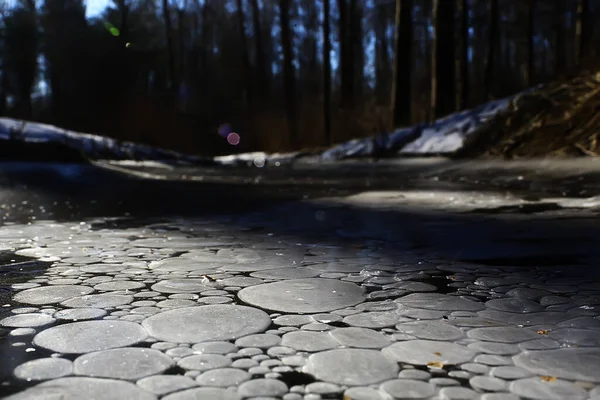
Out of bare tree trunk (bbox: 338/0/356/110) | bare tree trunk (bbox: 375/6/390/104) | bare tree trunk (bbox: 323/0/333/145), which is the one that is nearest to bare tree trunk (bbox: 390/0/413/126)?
bare tree trunk (bbox: 323/0/333/145)

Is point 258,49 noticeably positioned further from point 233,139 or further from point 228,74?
point 228,74

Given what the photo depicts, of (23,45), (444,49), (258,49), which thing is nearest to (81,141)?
(444,49)

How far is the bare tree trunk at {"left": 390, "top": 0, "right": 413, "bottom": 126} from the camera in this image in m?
10.8

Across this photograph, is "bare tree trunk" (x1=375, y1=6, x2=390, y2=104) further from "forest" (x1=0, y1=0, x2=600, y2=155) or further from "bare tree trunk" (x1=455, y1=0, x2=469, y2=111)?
"bare tree trunk" (x1=455, y1=0, x2=469, y2=111)

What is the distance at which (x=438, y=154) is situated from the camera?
327 inches

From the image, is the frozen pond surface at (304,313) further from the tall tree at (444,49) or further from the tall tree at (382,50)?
the tall tree at (382,50)

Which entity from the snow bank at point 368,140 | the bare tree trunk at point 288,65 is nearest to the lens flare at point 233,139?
the bare tree trunk at point 288,65

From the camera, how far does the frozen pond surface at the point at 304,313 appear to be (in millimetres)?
1209

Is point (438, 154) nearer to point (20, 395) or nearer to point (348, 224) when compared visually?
point (348, 224)

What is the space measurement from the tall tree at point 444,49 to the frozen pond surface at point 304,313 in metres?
7.31

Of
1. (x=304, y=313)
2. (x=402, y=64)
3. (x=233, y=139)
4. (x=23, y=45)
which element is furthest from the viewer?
(x=23, y=45)

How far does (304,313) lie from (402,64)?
9827mm

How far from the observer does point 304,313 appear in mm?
1709

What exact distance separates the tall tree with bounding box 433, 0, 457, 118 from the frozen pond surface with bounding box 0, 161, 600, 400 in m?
7.31
